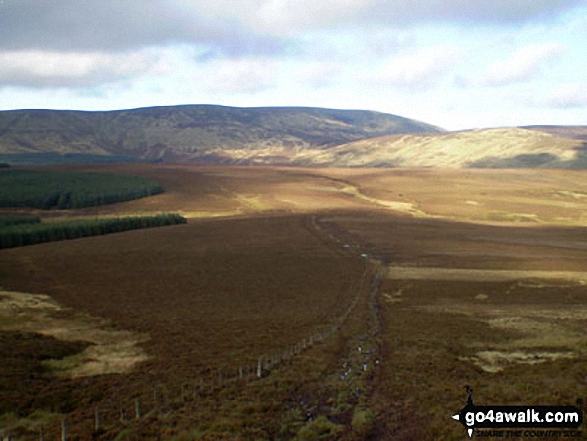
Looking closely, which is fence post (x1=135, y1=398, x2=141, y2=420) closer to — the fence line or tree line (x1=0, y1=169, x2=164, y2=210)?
the fence line

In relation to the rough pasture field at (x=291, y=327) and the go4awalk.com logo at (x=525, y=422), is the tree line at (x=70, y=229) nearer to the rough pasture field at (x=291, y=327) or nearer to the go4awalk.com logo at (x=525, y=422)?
the rough pasture field at (x=291, y=327)

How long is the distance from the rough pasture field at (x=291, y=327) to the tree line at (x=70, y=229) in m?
9.34

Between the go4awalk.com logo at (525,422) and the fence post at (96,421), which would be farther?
the fence post at (96,421)

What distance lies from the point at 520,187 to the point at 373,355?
13457cm

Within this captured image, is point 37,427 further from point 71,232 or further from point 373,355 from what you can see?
point 71,232

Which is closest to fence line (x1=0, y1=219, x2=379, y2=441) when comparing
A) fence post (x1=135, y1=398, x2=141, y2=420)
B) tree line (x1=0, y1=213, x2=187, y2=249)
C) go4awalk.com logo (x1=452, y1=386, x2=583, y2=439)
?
fence post (x1=135, y1=398, x2=141, y2=420)

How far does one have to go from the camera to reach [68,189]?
135250 mm

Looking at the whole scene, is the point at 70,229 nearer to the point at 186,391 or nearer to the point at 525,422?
the point at 186,391

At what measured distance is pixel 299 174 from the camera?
571 ft

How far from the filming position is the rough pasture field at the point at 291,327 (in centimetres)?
1939

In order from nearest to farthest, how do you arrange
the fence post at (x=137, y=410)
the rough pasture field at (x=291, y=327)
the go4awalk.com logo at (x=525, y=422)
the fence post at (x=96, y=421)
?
1. the go4awalk.com logo at (x=525, y=422)
2. the fence post at (x=96, y=421)
3. the fence post at (x=137, y=410)
4. the rough pasture field at (x=291, y=327)

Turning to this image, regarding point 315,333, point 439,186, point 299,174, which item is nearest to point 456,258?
point 315,333

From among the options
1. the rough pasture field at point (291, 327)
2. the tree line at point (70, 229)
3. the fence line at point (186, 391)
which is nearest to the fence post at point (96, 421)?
the fence line at point (186, 391)

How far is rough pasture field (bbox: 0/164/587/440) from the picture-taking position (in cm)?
1939
